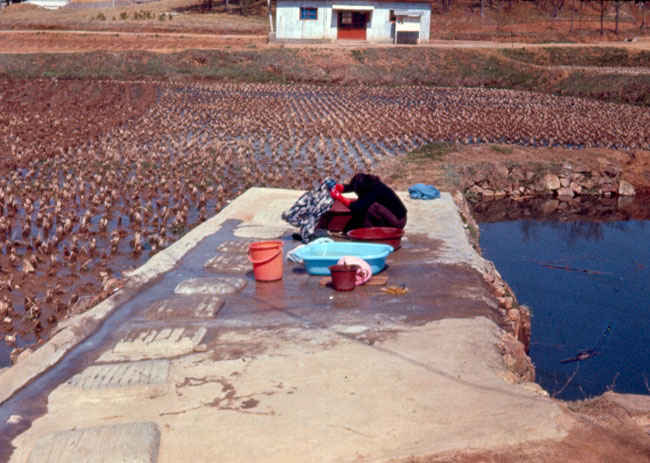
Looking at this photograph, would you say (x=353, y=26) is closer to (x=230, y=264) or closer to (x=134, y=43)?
(x=134, y=43)

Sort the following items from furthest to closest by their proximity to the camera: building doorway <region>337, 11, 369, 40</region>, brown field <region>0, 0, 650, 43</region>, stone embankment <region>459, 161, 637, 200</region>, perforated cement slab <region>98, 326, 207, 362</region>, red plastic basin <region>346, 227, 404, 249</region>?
1. brown field <region>0, 0, 650, 43</region>
2. building doorway <region>337, 11, 369, 40</region>
3. stone embankment <region>459, 161, 637, 200</region>
4. red plastic basin <region>346, 227, 404, 249</region>
5. perforated cement slab <region>98, 326, 207, 362</region>

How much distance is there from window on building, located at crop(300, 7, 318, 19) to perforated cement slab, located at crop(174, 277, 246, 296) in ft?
124

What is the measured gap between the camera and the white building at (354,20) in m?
42.6

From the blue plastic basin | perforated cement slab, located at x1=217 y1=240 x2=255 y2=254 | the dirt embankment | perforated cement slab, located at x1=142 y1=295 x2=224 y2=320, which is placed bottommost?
perforated cement slab, located at x1=217 y1=240 x2=255 y2=254

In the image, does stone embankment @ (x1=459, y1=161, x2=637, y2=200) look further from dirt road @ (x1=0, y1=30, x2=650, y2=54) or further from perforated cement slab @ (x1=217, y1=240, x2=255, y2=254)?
dirt road @ (x1=0, y1=30, x2=650, y2=54)

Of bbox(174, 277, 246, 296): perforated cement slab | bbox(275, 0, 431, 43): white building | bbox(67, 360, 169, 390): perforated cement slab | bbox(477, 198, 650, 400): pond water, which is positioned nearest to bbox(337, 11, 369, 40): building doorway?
bbox(275, 0, 431, 43): white building

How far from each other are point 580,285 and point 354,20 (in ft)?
122

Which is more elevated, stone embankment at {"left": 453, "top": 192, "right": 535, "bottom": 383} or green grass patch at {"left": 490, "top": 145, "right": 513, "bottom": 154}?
green grass patch at {"left": 490, "top": 145, "right": 513, "bottom": 154}

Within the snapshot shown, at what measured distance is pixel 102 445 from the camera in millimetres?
4250

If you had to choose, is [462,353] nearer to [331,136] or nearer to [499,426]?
[499,426]

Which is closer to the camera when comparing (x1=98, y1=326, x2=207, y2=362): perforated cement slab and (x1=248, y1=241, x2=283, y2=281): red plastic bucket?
(x1=98, y1=326, x2=207, y2=362): perforated cement slab

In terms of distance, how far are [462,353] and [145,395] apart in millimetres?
2405

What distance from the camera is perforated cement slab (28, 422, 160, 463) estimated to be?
414 centimetres

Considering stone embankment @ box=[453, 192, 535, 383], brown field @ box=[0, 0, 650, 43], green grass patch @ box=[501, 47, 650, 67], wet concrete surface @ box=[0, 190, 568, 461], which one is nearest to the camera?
wet concrete surface @ box=[0, 190, 568, 461]
